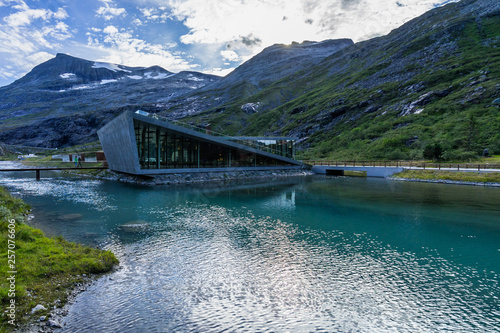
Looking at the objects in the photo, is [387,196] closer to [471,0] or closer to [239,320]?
[239,320]

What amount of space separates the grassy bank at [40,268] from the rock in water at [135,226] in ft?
13.4

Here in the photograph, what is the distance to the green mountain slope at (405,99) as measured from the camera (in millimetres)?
64625

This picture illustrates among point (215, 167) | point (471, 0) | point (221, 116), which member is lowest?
point (215, 167)

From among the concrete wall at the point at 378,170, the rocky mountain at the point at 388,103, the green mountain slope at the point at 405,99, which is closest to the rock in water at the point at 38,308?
the concrete wall at the point at 378,170

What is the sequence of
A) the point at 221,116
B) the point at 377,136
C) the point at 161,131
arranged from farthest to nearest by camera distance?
the point at 221,116 < the point at 377,136 < the point at 161,131

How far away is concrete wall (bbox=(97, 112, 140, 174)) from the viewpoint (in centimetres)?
3576

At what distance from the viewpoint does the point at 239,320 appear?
7371 mm

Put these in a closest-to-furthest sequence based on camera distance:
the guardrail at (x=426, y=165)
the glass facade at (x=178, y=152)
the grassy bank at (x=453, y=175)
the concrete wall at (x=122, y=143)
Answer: the concrete wall at (x=122, y=143), the grassy bank at (x=453, y=175), the glass facade at (x=178, y=152), the guardrail at (x=426, y=165)

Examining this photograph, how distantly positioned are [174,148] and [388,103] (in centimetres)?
8511

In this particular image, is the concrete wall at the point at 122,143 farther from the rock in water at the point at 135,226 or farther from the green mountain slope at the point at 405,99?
the green mountain slope at the point at 405,99

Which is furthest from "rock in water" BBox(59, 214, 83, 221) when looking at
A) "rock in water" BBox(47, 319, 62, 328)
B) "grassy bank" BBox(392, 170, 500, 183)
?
"grassy bank" BBox(392, 170, 500, 183)

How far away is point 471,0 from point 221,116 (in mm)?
155856

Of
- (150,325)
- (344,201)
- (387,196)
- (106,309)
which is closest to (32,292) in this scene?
(106,309)

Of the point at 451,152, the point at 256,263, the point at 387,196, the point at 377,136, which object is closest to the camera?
the point at 256,263
